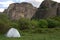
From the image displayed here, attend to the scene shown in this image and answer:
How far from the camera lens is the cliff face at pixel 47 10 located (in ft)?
308

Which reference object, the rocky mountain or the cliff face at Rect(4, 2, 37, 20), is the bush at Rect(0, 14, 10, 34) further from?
the cliff face at Rect(4, 2, 37, 20)

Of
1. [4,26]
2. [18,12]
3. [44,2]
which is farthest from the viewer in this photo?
[18,12]

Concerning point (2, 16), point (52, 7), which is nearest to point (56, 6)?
point (52, 7)

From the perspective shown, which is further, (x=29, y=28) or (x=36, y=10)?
(x=36, y=10)

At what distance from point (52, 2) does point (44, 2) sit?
12.5ft

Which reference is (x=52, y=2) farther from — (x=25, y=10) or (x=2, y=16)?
(x=2, y=16)

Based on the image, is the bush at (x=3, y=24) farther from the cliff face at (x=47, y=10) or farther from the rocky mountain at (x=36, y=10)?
the cliff face at (x=47, y=10)

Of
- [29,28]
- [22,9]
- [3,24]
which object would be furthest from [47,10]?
[3,24]

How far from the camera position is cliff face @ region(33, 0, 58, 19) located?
93750mm

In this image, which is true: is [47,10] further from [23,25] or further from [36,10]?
[23,25]

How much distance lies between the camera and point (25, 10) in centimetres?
11706

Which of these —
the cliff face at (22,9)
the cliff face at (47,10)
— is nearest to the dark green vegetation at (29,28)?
the cliff face at (47,10)

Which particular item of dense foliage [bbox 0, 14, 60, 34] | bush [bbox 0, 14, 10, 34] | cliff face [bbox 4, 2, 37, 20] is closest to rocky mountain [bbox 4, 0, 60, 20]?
cliff face [bbox 4, 2, 37, 20]

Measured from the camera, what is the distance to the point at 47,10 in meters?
95.6
